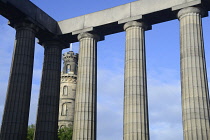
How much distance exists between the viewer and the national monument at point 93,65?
37281mm

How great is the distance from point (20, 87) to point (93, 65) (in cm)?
950

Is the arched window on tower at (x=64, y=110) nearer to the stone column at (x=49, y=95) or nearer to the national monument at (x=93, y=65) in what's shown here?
the national monument at (x=93, y=65)

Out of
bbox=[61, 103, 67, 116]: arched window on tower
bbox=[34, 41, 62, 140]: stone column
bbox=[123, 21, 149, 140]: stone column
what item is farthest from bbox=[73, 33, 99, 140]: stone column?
bbox=[61, 103, 67, 116]: arched window on tower

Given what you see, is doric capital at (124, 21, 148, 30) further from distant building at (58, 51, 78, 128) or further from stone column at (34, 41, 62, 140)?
distant building at (58, 51, 78, 128)

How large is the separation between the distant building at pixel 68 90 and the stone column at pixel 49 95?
74551 mm

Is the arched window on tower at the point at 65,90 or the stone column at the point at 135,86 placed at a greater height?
the arched window on tower at the point at 65,90

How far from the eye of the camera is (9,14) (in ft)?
144

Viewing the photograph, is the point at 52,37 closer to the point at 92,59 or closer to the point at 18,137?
the point at 92,59

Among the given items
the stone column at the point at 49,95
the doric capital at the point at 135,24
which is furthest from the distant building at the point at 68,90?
the doric capital at the point at 135,24

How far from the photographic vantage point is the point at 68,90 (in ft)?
420

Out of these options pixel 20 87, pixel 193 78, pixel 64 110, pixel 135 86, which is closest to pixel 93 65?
pixel 135 86

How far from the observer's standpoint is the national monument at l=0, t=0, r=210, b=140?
37281 millimetres

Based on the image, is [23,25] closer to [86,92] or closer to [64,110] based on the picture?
[86,92]

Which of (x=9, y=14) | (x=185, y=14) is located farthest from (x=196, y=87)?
(x=9, y=14)
